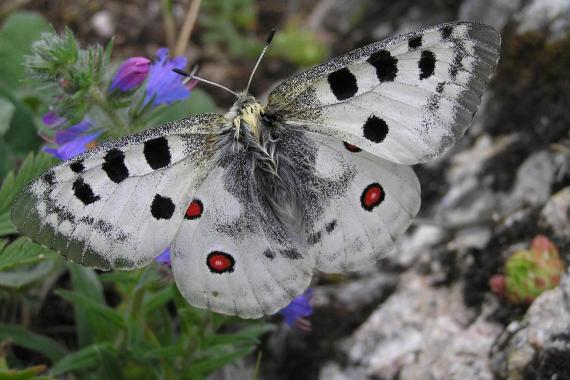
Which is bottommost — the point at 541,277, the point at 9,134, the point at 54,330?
the point at 54,330

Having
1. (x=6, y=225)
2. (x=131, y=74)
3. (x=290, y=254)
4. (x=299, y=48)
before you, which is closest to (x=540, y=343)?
(x=290, y=254)

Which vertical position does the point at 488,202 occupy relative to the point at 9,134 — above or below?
above

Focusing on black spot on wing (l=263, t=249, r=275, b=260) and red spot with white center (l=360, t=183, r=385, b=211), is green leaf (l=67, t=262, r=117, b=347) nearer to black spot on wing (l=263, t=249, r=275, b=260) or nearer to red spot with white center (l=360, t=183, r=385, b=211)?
black spot on wing (l=263, t=249, r=275, b=260)

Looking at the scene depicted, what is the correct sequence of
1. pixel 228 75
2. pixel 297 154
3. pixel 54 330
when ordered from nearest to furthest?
pixel 297 154, pixel 54 330, pixel 228 75

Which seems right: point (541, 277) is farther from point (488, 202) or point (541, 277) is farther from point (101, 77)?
point (101, 77)

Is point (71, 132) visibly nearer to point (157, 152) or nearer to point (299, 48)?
point (157, 152)

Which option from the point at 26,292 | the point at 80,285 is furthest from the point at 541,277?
the point at 26,292
